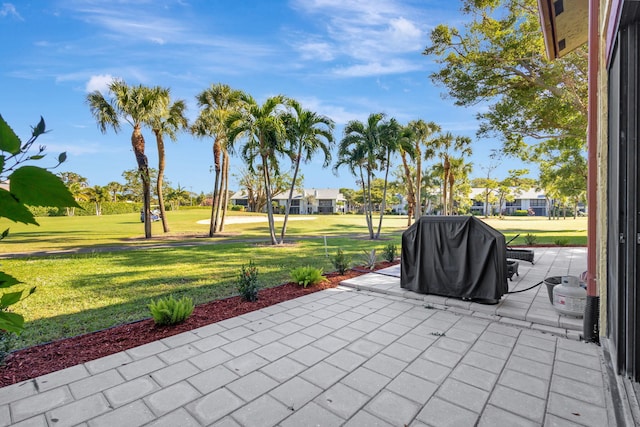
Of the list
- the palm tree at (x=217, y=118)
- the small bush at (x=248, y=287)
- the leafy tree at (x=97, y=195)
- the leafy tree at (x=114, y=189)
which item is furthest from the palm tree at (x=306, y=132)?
the leafy tree at (x=114, y=189)

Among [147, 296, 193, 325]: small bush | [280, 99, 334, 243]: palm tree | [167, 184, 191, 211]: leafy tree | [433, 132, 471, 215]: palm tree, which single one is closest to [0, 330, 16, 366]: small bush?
[147, 296, 193, 325]: small bush

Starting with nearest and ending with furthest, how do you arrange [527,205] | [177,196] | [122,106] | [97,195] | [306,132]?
[306,132]
[122,106]
[97,195]
[177,196]
[527,205]

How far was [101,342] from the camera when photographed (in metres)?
3.46

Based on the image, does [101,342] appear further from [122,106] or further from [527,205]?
[527,205]

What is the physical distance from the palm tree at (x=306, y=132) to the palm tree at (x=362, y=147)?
4.04ft

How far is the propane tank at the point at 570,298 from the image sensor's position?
3.86 m

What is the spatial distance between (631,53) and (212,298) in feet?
18.6

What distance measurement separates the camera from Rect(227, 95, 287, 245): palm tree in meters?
11.6

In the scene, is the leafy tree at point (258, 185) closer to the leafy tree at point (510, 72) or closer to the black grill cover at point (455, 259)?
the leafy tree at point (510, 72)

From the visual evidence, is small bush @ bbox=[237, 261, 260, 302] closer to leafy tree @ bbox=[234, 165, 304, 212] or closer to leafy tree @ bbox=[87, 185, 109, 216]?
leafy tree @ bbox=[234, 165, 304, 212]

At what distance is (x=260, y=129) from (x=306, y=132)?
1.82m

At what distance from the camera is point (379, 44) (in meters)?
9.40

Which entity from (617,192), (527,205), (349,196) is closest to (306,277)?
(617,192)

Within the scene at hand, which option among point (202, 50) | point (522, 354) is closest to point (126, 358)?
point (522, 354)
